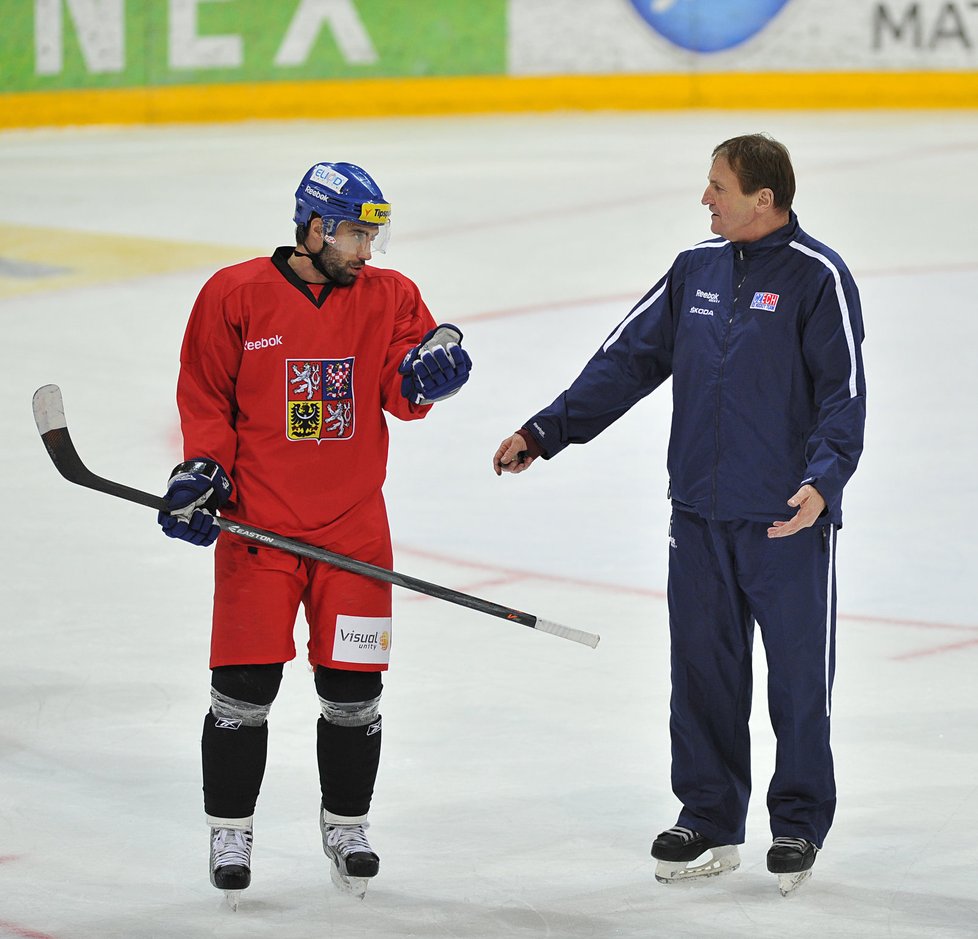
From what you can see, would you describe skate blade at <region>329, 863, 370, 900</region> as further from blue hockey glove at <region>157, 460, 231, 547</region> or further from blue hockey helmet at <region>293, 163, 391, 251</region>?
blue hockey helmet at <region>293, 163, 391, 251</region>

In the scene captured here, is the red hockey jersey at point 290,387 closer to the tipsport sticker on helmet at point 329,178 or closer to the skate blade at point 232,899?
the tipsport sticker on helmet at point 329,178

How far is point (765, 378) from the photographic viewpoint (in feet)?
12.4

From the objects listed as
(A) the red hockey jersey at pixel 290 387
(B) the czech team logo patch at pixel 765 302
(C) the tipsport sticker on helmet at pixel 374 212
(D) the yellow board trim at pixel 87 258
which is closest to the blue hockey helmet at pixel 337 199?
(C) the tipsport sticker on helmet at pixel 374 212

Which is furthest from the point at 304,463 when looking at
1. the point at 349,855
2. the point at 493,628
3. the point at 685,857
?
the point at 493,628

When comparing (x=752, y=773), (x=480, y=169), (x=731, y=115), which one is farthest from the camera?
(x=731, y=115)

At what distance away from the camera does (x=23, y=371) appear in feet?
27.8

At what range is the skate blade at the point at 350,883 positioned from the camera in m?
3.75

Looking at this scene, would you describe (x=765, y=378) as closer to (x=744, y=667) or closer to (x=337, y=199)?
(x=744, y=667)

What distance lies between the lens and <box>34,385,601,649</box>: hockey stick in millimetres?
3713

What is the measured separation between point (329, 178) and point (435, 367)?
0.43 metres

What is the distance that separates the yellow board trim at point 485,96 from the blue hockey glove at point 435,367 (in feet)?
39.2

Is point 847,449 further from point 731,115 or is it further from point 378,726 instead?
point 731,115

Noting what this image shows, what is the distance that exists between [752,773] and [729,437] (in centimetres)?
96

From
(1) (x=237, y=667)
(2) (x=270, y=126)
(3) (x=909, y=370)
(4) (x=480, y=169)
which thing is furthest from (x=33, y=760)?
(2) (x=270, y=126)
